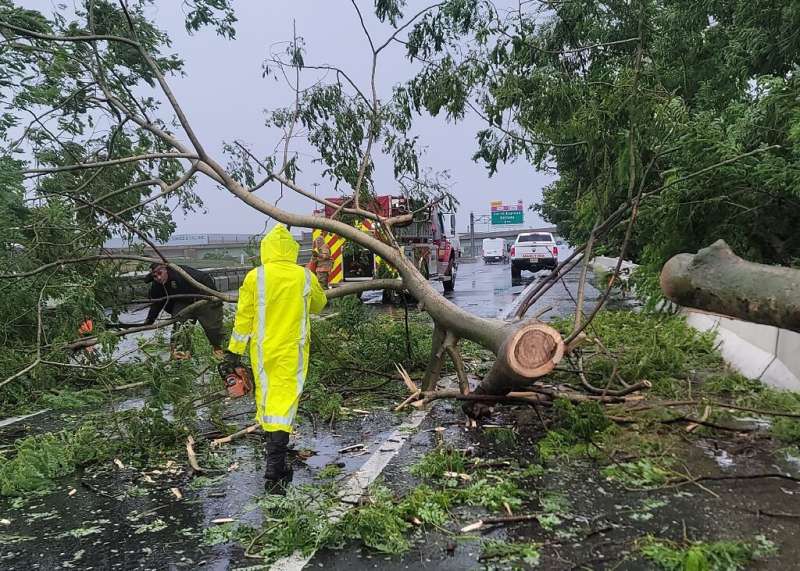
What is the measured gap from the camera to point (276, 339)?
150 inches

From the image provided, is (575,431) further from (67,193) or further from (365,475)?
(67,193)

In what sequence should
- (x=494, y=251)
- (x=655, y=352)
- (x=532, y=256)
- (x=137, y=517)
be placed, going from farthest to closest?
1. (x=494, y=251)
2. (x=532, y=256)
3. (x=655, y=352)
4. (x=137, y=517)

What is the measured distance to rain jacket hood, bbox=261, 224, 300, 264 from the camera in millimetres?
3979

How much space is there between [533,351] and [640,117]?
241 cm

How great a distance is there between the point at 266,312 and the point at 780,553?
2867 millimetres

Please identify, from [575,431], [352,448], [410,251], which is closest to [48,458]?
[352,448]

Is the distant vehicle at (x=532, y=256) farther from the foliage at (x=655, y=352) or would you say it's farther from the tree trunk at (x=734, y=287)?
the tree trunk at (x=734, y=287)

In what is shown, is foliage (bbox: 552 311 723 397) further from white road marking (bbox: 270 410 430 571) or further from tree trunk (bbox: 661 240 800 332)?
tree trunk (bbox: 661 240 800 332)

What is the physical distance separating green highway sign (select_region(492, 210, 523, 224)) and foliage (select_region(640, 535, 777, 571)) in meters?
55.9

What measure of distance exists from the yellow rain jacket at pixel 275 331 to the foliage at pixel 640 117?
272cm

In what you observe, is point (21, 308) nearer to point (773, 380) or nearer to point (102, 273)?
point (102, 273)

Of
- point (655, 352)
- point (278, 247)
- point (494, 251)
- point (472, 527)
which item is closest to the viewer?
point (472, 527)

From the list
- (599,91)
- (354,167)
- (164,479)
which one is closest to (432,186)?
(354,167)

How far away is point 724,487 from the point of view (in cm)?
342
